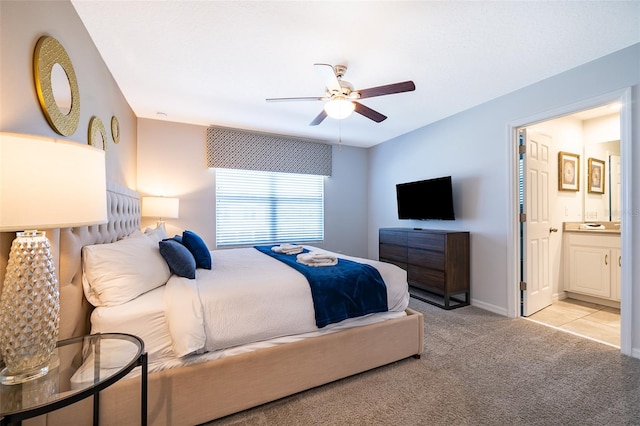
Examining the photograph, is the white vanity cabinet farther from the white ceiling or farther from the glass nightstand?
the glass nightstand

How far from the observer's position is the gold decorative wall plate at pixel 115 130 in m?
2.55

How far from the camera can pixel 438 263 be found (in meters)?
3.39

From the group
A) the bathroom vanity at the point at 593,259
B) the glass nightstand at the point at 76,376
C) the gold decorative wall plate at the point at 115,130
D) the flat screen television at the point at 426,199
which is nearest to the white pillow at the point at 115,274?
the glass nightstand at the point at 76,376

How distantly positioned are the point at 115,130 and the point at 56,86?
1257mm

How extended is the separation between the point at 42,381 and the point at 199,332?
59cm

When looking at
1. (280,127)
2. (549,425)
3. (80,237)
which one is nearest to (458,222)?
(549,425)

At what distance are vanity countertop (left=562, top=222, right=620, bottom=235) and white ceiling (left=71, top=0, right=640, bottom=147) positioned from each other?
2.17m

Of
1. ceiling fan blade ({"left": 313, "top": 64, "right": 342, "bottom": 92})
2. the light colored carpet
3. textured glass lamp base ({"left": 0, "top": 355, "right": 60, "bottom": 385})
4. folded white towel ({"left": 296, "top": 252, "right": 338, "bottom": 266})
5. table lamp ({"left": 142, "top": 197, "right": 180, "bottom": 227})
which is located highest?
ceiling fan blade ({"left": 313, "top": 64, "right": 342, "bottom": 92})

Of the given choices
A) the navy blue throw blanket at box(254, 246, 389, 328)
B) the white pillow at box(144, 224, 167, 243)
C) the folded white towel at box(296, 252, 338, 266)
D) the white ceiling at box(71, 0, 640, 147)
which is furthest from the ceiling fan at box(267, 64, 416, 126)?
the white pillow at box(144, 224, 167, 243)

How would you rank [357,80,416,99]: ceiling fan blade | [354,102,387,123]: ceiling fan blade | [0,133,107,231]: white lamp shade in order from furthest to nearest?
1. [354,102,387,123]: ceiling fan blade
2. [357,80,416,99]: ceiling fan blade
3. [0,133,107,231]: white lamp shade

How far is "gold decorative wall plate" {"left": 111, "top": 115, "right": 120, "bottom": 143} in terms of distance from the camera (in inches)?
100

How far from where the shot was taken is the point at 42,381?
95cm

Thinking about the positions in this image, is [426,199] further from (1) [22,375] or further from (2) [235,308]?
(1) [22,375]

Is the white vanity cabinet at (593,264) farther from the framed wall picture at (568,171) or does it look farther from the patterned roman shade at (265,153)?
the patterned roman shade at (265,153)
